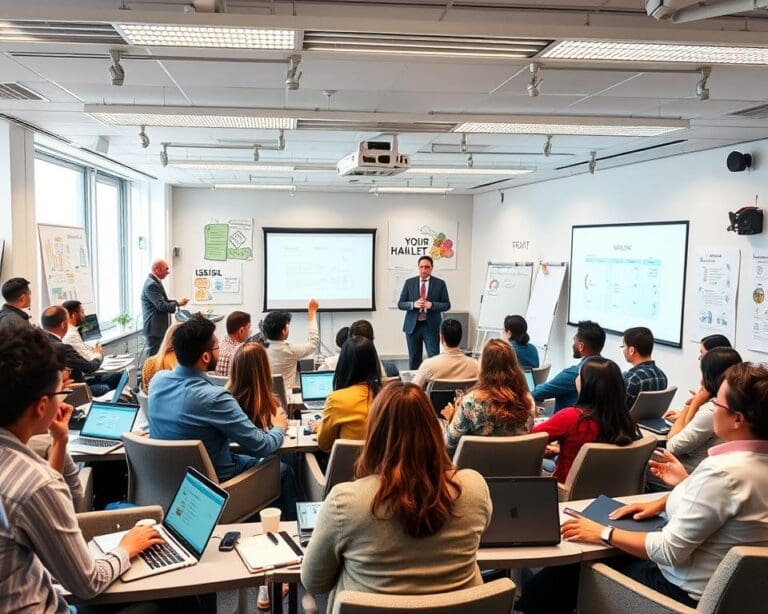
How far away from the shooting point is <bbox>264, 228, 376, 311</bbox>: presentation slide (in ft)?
34.1

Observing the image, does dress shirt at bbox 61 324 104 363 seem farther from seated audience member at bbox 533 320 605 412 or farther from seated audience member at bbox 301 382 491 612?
seated audience member at bbox 301 382 491 612

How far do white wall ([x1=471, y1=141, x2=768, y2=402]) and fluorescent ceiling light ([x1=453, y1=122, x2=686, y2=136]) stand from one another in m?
1.33

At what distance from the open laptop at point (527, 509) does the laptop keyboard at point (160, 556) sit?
103 centimetres

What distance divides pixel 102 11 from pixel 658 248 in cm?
563

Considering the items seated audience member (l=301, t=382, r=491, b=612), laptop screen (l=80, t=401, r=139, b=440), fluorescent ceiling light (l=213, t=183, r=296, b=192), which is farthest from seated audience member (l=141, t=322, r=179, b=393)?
fluorescent ceiling light (l=213, t=183, r=296, b=192)

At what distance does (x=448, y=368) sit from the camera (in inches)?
178

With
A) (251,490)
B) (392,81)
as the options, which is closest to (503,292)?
(392,81)

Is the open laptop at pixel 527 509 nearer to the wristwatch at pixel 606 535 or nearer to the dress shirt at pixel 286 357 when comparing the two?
the wristwatch at pixel 606 535

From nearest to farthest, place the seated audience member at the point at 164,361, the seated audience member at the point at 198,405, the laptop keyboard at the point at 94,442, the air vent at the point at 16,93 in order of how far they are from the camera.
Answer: the seated audience member at the point at 198,405 → the laptop keyboard at the point at 94,442 → the seated audience member at the point at 164,361 → the air vent at the point at 16,93

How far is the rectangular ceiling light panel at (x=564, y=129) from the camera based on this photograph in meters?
4.59

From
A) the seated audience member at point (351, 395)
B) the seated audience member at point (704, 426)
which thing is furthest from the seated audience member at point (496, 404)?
the seated audience member at point (704, 426)

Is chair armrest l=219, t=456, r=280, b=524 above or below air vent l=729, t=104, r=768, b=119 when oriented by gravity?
below

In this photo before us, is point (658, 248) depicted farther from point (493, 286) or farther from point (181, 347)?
point (181, 347)

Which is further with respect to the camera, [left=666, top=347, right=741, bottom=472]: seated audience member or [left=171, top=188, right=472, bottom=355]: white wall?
[left=171, top=188, right=472, bottom=355]: white wall
